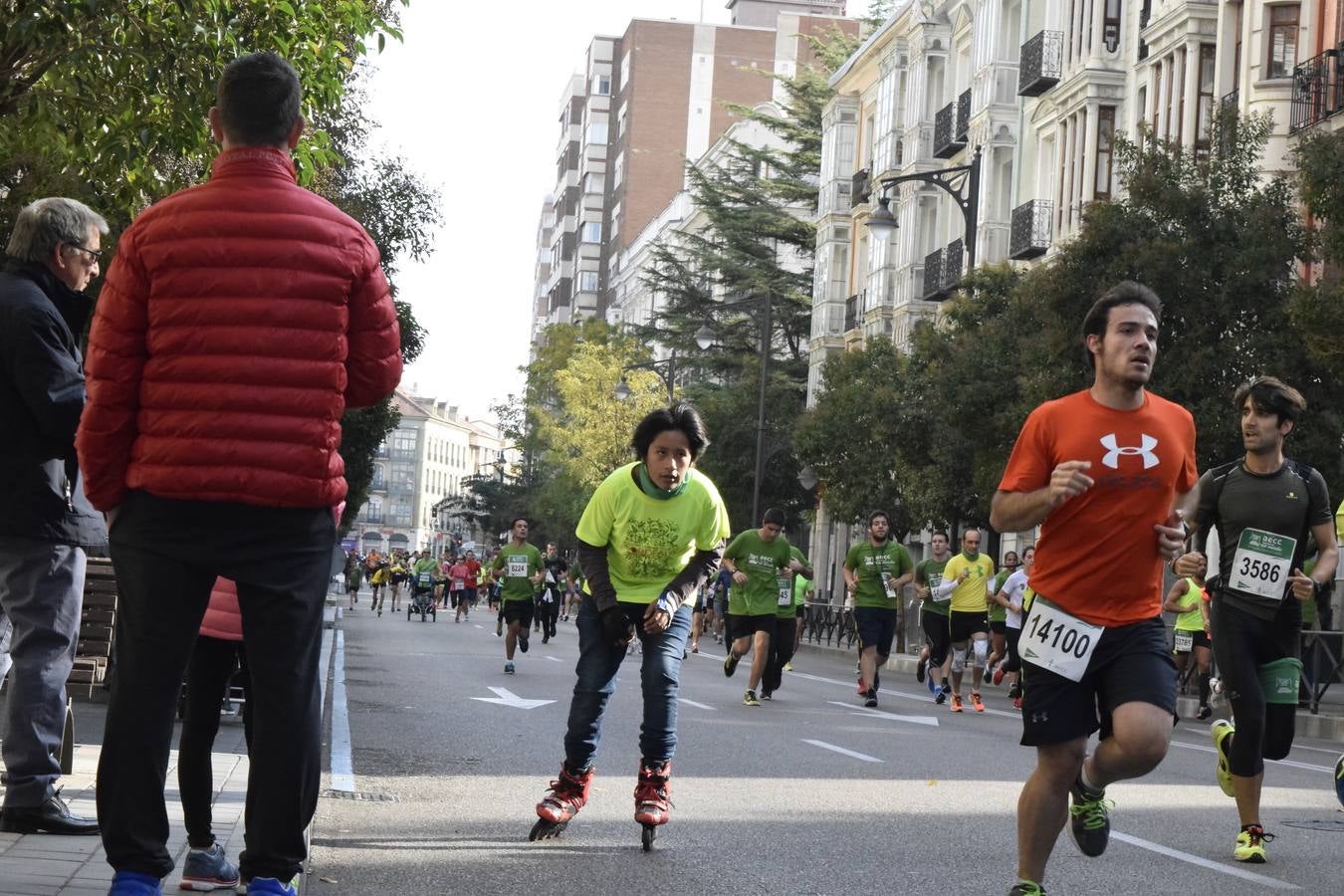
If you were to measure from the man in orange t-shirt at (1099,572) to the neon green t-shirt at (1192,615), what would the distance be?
15.5 meters

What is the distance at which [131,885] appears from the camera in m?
5.07

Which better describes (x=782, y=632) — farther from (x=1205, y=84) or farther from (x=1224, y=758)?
(x=1205, y=84)

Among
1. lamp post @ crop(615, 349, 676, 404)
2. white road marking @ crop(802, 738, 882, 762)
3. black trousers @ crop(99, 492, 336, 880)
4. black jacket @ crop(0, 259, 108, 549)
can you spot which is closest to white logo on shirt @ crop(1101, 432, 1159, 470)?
black trousers @ crop(99, 492, 336, 880)

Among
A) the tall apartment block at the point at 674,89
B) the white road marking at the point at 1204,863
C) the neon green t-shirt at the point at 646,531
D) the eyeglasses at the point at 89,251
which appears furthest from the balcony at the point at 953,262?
the tall apartment block at the point at 674,89

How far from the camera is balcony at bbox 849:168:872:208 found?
61281mm

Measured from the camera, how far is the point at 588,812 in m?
10.1

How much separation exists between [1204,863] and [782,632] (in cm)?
1247

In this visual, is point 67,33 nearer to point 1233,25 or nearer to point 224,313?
point 224,313

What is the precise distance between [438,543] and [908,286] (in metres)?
145

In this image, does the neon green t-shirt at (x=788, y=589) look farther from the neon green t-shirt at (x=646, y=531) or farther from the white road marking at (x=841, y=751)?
the neon green t-shirt at (x=646, y=531)

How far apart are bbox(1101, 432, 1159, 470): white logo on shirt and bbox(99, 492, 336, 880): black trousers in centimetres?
272

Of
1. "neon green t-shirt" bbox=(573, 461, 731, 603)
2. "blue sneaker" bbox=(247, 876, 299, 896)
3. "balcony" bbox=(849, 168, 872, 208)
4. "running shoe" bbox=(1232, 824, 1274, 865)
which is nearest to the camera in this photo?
"blue sneaker" bbox=(247, 876, 299, 896)

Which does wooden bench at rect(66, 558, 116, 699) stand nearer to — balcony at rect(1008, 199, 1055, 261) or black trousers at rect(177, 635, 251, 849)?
black trousers at rect(177, 635, 251, 849)

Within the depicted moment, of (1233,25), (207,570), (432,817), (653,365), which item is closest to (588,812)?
(432,817)
